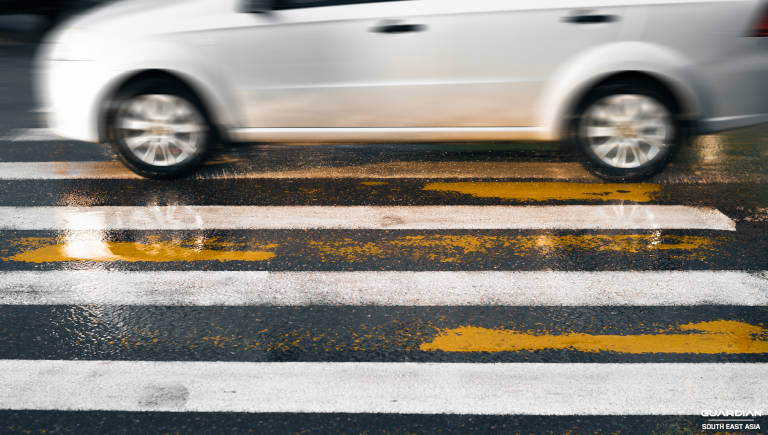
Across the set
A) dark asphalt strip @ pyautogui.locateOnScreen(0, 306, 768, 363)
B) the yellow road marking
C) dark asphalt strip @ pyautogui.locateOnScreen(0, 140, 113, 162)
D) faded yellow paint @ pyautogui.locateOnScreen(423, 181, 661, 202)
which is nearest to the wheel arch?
faded yellow paint @ pyautogui.locateOnScreen(423, 181, 661, 202)

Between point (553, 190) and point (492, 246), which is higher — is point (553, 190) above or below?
above

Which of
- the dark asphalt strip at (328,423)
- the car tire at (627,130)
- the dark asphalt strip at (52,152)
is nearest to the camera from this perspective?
the dark asphalt strip at (328,423)

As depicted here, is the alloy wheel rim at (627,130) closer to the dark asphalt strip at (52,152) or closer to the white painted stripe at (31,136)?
the dark asphalt strip at (52,152)

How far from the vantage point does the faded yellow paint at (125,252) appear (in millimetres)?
4523

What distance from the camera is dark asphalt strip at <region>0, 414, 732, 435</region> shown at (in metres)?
2.86

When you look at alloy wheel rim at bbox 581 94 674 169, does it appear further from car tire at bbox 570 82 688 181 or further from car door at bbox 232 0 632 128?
car door at bbox 232 0 632 128

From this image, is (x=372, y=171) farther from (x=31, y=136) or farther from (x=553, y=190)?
(x=31, y=136)

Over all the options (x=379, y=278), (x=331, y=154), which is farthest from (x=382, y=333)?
(x=331, y=154)

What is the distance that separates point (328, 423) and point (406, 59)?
3.24 metres

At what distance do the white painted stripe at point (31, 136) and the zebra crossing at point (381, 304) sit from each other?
4.87ft

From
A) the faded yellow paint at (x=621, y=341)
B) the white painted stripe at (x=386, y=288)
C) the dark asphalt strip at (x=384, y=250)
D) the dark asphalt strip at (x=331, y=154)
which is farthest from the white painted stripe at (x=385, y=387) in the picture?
the dark asphalt strip at (x=331, y=154)

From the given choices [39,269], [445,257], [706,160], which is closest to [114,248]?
[39,269]

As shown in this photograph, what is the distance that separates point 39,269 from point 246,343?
5.07 feet

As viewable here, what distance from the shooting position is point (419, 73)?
18.4 feet
